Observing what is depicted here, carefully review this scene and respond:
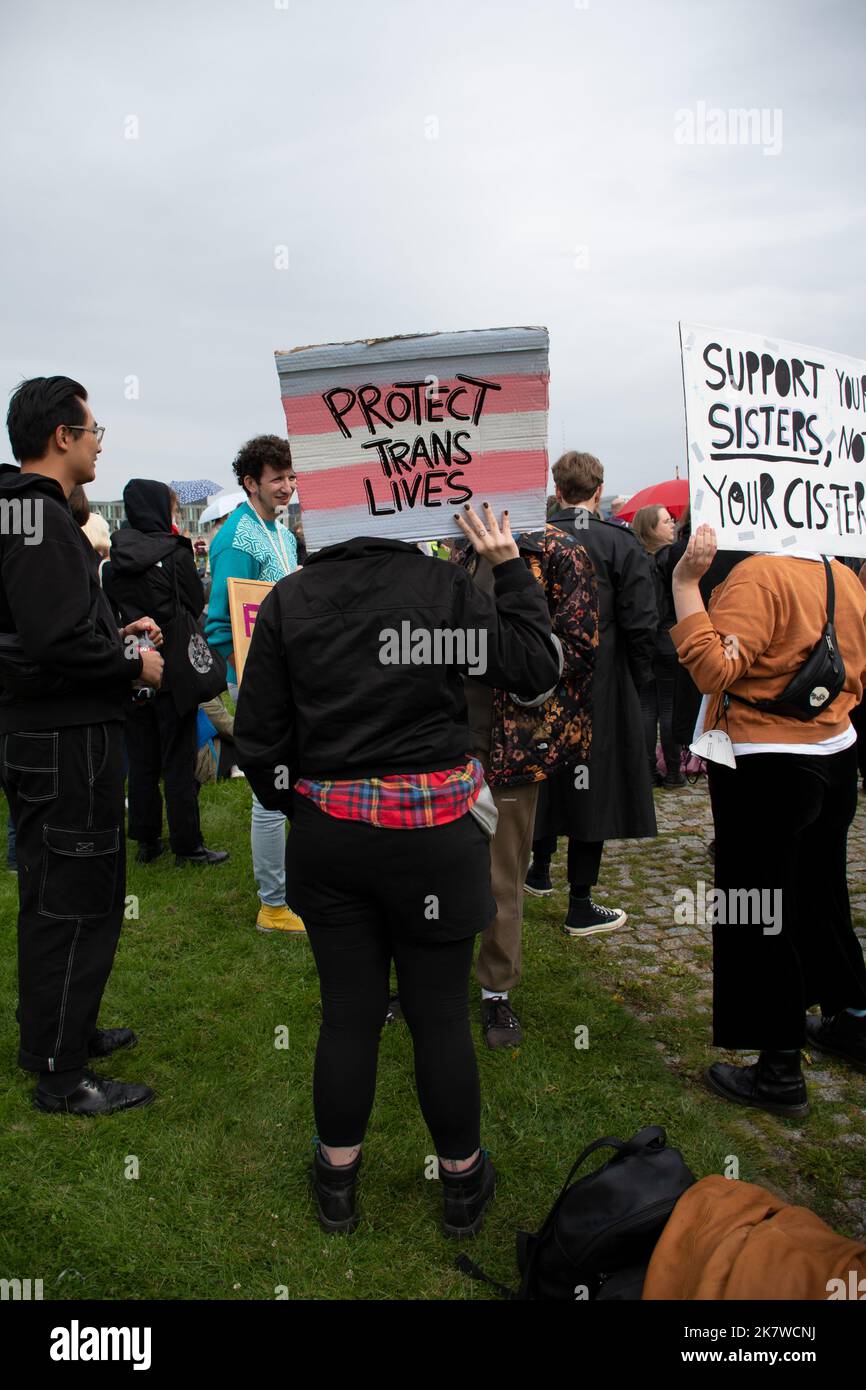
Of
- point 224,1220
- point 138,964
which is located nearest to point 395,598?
point 224,1220

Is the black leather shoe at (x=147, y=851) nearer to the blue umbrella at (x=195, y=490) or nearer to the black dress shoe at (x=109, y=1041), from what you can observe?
A: the black dress shoe at (x=109, y=1041)

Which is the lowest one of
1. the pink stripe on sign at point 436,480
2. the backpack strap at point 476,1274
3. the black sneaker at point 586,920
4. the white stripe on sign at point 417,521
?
the backpack strap at point 476,1274

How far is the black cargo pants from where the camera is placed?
3150 mm

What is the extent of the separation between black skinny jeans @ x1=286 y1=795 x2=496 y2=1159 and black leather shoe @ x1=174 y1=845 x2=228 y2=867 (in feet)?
11.6

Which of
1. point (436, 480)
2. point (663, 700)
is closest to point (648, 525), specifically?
point (663, 700)

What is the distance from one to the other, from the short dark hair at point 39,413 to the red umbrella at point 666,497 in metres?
6.39

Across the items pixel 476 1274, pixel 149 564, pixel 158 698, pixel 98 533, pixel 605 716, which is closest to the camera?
pixel 476 1274

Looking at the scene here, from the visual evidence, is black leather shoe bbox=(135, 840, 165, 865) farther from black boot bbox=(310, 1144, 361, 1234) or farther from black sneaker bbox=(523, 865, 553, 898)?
black boot bbox=(310, 1144, 361, 1234)

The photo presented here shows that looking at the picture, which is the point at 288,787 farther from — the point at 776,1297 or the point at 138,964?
the point at 138,964

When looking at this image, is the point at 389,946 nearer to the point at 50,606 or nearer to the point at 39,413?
the point at 50,606

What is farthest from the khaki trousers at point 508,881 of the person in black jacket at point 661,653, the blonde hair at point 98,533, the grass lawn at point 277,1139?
the blonde hair at point 98,533

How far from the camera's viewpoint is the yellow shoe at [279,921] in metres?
4.94

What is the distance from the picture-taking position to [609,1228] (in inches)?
88.4

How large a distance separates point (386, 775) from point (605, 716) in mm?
2711
